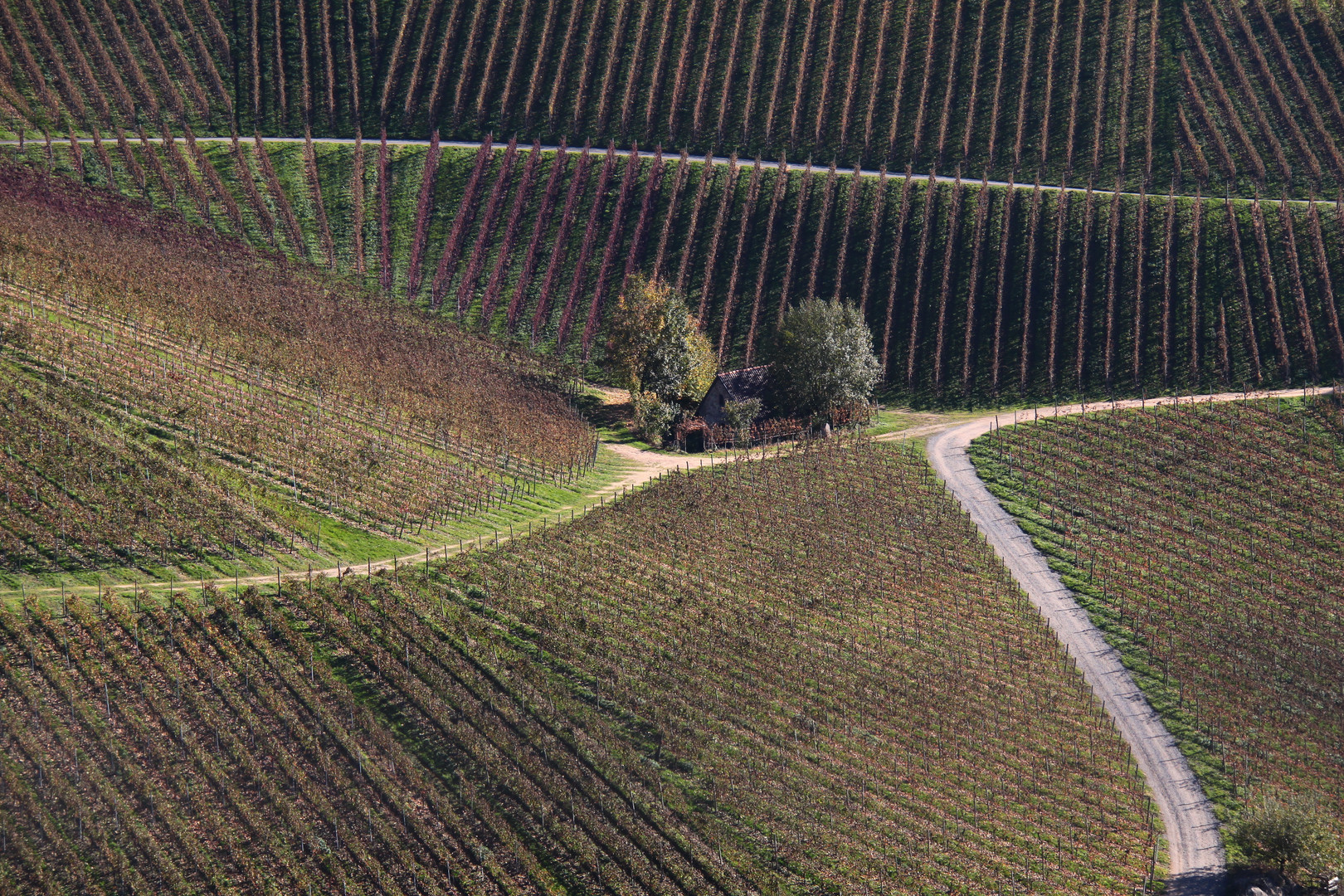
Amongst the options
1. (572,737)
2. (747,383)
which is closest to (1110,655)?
(572,737)

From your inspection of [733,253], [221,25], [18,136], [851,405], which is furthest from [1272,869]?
[221,25]

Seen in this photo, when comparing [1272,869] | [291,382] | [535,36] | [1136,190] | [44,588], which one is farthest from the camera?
[535,36]

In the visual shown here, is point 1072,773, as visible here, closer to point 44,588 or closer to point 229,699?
point 229,699

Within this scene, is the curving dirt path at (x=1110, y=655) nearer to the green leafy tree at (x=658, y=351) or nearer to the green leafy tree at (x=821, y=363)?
the green leafy tree at (x=821, y=363)

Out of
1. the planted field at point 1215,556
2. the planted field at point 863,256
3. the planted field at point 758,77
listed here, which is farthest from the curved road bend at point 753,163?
the planted field at point 1215,556

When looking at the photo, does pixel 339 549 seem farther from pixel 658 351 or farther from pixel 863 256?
pixel 863 256

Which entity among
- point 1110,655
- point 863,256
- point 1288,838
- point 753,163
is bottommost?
point 1288,838
